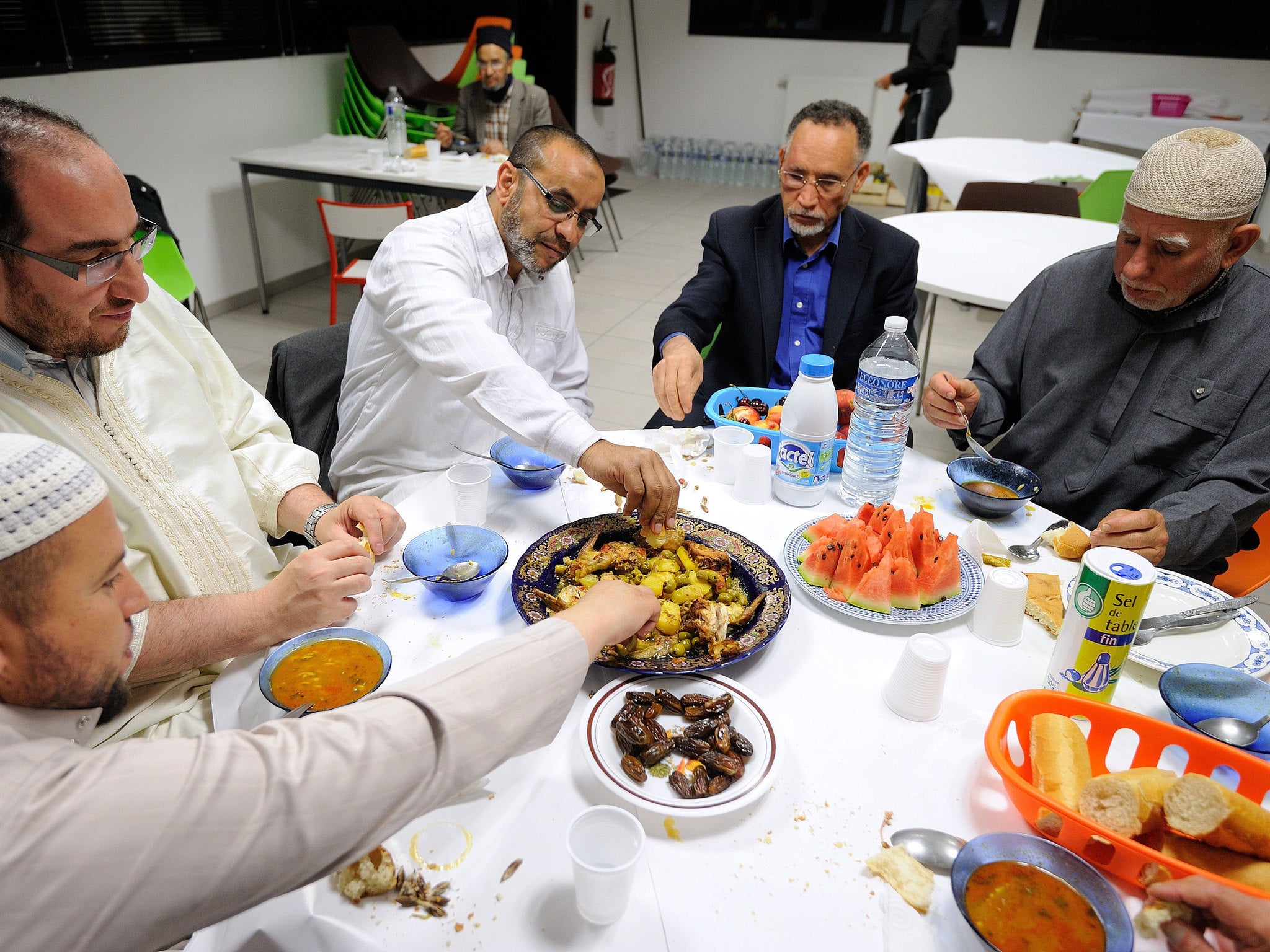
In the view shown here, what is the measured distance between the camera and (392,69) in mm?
5945

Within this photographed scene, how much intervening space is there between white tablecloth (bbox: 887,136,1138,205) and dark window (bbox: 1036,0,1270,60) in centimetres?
295

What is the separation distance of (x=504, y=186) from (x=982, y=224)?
2.64m

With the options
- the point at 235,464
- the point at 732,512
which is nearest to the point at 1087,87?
the point at 732,512

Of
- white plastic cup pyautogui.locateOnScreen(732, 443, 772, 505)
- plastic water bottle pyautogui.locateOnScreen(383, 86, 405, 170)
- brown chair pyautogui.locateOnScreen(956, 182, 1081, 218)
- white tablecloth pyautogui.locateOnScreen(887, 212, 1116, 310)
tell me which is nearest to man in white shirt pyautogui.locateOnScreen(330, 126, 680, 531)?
white plastic cup pyautogui.locateOnScreen(732, 443, 772, 505)

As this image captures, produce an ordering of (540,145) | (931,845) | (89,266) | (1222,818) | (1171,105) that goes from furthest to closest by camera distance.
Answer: (1171,105)
(540,145)
(89,266)
(931,845)
(1222,818)

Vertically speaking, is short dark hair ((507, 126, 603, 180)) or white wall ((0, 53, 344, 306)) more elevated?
short dark hair ((507, 126, 603, 180))

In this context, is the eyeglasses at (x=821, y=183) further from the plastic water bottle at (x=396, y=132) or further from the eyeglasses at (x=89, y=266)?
Result: the plastic water bottle at (x=396, y=132)

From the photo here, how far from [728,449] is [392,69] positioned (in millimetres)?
5479

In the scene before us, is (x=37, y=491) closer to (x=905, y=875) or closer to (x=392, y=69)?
(x=905, y=875)

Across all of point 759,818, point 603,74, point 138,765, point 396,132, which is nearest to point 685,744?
point 759,818

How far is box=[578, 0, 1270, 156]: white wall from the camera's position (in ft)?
24.7

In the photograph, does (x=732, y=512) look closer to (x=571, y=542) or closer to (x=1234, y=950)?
(x=571, y=542)

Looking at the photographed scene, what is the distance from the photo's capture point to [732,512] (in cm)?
168

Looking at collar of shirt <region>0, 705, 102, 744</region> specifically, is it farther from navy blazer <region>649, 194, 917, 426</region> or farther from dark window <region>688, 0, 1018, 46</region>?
dark window <region>688, 0, 1018, 46</region>
